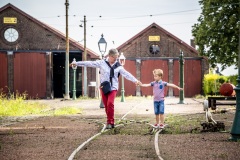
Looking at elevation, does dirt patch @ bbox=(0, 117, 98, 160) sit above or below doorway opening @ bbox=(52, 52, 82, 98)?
below

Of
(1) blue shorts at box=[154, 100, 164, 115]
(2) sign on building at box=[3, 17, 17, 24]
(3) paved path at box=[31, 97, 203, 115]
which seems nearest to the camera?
(1) blue shorts at box=[154, 100, 164, 115]

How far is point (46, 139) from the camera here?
728 cm

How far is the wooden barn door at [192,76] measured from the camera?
120 feet

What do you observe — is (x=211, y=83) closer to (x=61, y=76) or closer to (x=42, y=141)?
(x=61, y=76)

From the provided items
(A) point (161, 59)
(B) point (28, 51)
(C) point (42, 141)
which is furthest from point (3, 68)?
(C) point (42, 141)

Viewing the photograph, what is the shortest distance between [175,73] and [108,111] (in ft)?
92.5

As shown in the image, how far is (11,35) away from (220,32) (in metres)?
17.2

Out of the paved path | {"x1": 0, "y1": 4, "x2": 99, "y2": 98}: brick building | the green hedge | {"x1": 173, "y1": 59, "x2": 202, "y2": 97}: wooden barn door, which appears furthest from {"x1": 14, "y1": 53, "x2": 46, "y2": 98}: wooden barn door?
the green hedge

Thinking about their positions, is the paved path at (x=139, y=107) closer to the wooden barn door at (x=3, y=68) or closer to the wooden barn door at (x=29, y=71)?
the wooden barn door at (x=29, y=71)

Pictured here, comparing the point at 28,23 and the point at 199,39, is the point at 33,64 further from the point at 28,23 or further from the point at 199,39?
the point at 199,39

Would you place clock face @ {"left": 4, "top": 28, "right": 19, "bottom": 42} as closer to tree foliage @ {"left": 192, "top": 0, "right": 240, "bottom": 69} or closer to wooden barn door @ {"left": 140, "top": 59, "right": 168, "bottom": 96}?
wooden barn door @ {"left": 140, "top": 59, "right": 168, "bottom": 96}

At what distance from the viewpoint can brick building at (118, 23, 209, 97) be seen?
36578 millimetres

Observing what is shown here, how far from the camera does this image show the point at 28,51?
34625 mm

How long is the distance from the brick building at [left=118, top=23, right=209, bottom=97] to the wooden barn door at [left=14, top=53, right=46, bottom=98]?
24.3 ft
